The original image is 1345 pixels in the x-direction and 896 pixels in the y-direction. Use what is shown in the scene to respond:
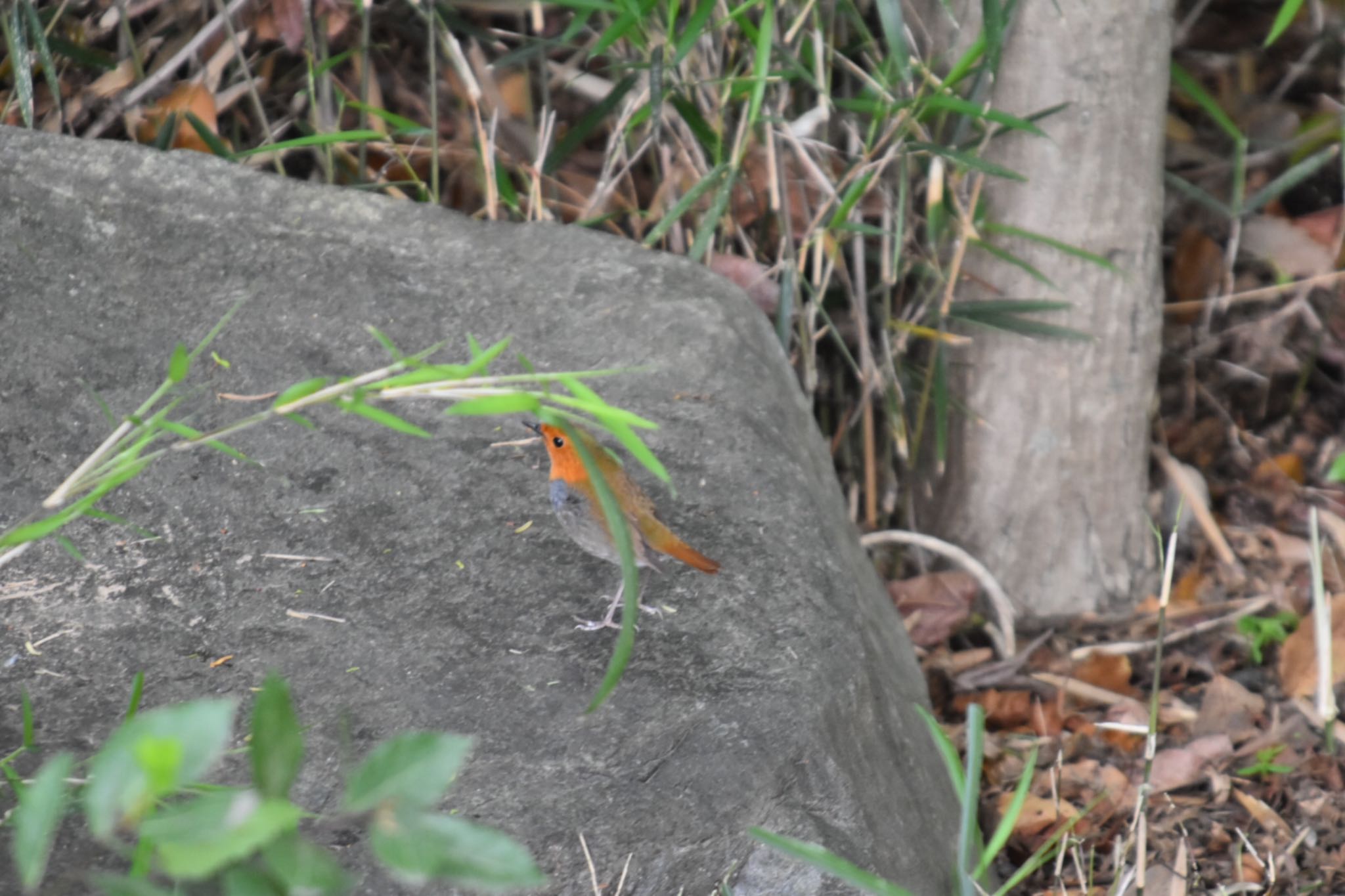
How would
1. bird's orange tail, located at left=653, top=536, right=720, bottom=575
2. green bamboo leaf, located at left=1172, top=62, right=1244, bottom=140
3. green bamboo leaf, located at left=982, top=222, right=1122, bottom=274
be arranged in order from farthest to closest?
green bamboo leaf, located at left=1172, top=62, right=1244, bottom=140
green bamboo leaf, located at left=982, top=222, right=1122, bottom=274
bird's orange tail, located at left=653, top=536, right=720, bottom=575

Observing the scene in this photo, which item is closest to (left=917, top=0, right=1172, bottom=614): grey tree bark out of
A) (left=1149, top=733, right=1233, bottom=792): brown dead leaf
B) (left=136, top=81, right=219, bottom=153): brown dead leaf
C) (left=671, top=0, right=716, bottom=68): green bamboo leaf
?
(left=1149, top=733, right=1233, bottom=792): brown dead leaf

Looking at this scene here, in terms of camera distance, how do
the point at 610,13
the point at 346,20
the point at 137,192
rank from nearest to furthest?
the point at 137,192 < the point at 610,13 < the point at 346,20

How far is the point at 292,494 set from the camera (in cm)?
221

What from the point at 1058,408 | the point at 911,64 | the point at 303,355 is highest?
the point at 911,64

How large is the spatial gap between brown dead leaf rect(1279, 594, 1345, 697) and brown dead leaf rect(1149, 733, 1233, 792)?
260mm

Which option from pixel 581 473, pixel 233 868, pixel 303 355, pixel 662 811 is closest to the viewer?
pixel 233 868

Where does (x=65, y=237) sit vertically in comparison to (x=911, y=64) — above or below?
below

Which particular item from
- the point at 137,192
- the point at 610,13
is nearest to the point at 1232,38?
the point at 610,13

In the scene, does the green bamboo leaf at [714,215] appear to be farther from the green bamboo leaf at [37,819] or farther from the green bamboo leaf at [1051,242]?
the green bamboo leaf at [37,819]

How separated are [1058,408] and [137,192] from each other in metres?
2.27

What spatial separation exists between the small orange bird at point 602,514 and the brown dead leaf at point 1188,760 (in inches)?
51.1

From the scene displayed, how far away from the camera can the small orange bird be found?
201cm

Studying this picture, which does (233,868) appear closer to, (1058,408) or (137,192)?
(137,192)

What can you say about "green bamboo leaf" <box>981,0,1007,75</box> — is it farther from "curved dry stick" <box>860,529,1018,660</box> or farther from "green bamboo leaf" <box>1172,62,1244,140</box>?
"curved dry stick" <box>860,529,1018,660</box>
